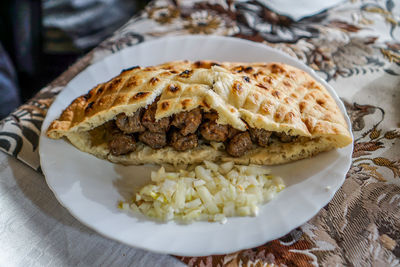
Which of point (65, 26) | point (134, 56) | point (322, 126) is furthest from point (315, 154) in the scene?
point (65, 26)

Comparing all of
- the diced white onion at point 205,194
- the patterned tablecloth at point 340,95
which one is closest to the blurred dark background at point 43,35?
the patterned tablecloth at point 340,95

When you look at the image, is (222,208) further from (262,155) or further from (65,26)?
(65,26)

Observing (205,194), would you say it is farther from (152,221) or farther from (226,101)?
(226,101)

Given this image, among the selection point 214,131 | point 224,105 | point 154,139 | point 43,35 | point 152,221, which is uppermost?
point 224,105

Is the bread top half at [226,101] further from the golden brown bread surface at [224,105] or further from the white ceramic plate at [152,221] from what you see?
the white ceramic plate at [152,221]

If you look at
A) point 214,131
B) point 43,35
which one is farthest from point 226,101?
point 43,35
